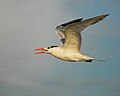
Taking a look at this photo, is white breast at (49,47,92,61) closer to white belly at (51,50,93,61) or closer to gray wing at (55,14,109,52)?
white belly at (51,50,93,61)

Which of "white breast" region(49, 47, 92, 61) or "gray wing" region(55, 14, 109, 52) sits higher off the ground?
"gray wing" region(55, 14, 109, 52)

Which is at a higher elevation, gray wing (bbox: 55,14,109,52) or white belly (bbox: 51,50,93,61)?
gray wing (bbox: 55,14,109,52)

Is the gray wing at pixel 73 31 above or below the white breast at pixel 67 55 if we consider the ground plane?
above

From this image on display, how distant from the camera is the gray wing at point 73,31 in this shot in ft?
65.1

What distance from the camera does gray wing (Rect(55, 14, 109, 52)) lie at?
19.8m

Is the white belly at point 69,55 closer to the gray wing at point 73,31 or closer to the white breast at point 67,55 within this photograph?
the white breast at point 67,55

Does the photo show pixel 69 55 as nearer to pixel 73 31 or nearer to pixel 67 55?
pixel 67 55

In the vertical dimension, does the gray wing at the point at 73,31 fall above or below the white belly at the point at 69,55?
above

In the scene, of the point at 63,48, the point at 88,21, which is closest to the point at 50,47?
the point at 63,48

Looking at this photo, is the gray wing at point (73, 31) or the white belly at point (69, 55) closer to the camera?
the gray wing at point (73, 31)

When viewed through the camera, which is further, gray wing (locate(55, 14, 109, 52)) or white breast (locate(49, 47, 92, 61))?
white breast (locate(49, 47, 92, 61))

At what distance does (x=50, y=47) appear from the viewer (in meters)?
23.1

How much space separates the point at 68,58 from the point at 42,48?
124 inches

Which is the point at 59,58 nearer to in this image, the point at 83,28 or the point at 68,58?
the point at 68,58
